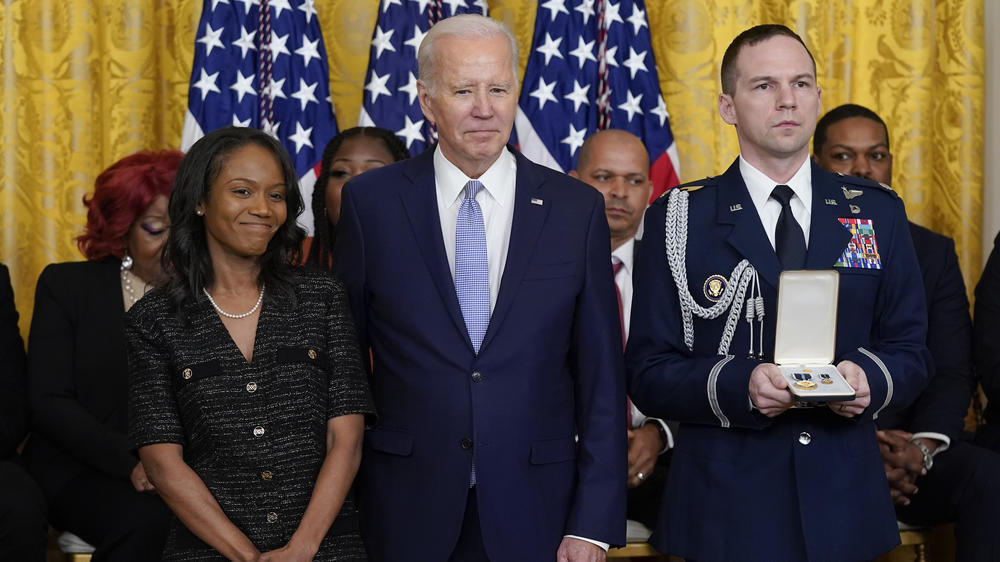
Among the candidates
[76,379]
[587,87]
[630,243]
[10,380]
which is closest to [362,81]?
[587,87]

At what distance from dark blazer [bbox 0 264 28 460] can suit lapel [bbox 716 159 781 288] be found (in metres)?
2.63

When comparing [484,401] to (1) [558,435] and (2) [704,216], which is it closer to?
(1) [558,435]

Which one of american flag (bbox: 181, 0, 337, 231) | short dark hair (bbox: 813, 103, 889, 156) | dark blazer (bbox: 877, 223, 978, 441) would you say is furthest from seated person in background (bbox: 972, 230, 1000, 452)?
american flag (bbox: 181, 0, 337, 231)

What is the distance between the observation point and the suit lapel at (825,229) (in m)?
2.76

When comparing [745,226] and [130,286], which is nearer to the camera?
[745,226]

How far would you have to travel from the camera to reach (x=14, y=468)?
3895 millimetres

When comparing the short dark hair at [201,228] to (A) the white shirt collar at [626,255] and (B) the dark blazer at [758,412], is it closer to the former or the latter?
(B) the dark blazer at [758,412]

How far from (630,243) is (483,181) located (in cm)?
156

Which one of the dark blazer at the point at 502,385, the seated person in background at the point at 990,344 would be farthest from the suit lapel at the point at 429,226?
the seated person in background at the point at 990,344

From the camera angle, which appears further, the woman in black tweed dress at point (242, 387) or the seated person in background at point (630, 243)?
the seated person in background at point (630, 243)

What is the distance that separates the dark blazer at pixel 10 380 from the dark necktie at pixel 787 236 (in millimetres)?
2755

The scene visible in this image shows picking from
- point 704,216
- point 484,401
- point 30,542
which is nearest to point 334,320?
point 484,401

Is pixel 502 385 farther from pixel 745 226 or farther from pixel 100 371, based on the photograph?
pixel 100 371

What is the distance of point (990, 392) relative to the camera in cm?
425
